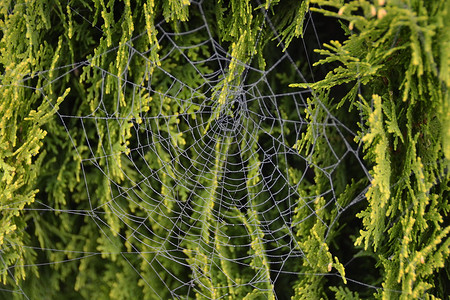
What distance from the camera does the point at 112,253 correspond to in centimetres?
173

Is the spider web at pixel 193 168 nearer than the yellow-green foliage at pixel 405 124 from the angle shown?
No

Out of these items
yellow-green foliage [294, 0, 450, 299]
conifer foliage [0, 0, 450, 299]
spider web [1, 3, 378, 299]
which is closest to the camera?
yellow-green foliage [294, 0, 450, 299]

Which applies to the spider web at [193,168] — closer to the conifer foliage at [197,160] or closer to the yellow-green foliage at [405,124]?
the conifer foliage at [197,160]

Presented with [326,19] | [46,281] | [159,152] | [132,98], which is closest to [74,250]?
[46,281]

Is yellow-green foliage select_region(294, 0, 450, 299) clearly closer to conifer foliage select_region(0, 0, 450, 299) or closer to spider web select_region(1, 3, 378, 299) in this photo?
conifer foliage select_region(0, 0, 450, 299)

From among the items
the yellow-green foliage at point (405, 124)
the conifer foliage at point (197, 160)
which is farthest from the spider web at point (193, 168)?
the yellow-green foliage at point (405, 124)

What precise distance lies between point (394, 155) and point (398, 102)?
201 millimetres

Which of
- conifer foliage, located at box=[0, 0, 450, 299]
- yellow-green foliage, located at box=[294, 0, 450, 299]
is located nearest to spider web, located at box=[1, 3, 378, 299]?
conifer foliage, located at box=[0, 0, 450, 299]

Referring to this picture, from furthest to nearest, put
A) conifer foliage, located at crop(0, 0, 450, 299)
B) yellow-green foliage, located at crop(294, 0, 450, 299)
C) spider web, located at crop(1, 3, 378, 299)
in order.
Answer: spider web, located at crop(1, 3, 378, 299), conifer foliage, located at crop(0, 0, 450, 299), yellow-green foliage, located at crop(294, 0, 450, 299)

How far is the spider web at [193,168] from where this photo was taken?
5.42 feet

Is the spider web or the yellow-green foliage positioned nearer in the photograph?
the yellow-green foliage

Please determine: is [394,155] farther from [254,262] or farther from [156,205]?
[156,205]

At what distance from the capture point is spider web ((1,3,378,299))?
65.1 inches

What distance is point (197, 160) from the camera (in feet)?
5.85
